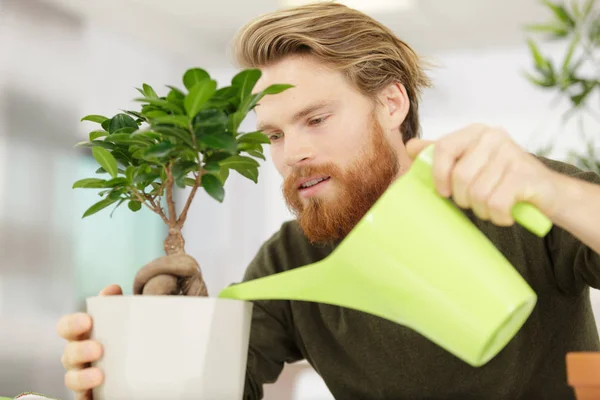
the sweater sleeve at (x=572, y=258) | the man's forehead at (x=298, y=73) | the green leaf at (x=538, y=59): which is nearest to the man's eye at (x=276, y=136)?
the man's forehead at (x=298, y=73)

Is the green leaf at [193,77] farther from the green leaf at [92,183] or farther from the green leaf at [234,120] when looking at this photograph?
the green leaf at [92,183]

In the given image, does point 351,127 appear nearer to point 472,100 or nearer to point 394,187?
point 394,187

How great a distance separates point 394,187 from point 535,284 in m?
0.82

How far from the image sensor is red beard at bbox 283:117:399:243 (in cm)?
144

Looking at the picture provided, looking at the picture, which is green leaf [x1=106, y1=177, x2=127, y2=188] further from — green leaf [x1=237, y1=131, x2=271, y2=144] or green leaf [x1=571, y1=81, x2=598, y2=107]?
green leaf [x1=571, y1=81, x2=598, y2=107]

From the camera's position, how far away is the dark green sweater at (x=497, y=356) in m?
1.31

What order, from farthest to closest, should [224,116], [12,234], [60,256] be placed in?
[60,256]
[12,234]
[224,116]

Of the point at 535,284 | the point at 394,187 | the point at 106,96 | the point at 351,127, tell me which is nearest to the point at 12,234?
the point at 106,96

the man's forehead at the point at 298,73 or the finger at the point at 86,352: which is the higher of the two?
the man's forehead at the point at 298,73

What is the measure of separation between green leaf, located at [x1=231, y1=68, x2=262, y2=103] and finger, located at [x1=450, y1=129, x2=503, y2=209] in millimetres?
242

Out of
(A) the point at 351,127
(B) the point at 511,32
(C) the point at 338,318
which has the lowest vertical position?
(C) the point at 338,318

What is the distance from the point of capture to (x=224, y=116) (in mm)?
729

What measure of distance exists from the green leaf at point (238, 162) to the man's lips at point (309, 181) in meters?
0.60

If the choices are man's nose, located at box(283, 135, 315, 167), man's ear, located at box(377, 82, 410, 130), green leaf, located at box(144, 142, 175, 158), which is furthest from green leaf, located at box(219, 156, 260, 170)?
man's ear, located at box(377, 82, 410, 130)
